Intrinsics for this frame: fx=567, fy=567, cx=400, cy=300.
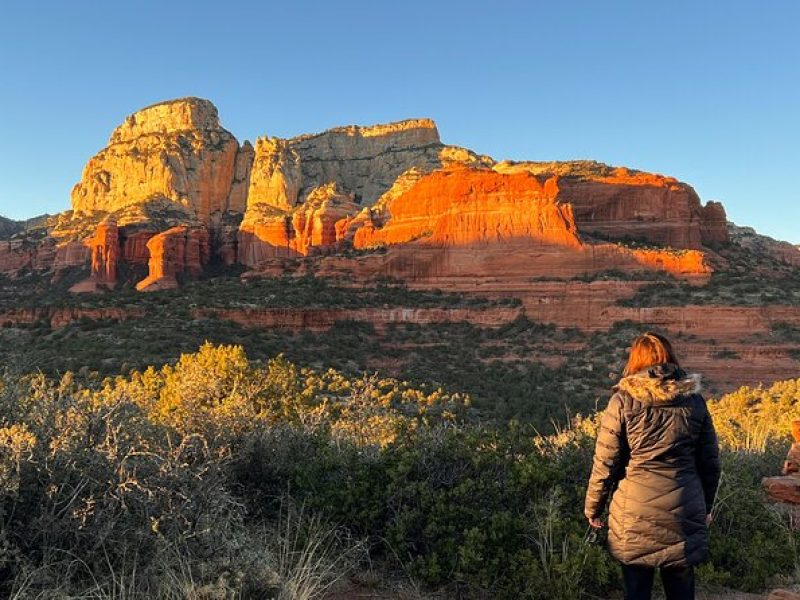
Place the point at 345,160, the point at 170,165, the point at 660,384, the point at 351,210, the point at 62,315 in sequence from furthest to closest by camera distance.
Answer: the point at 345,160 < the point at 170,165 < the point at 351,210 < the point at 62,315 < the point at 660,384

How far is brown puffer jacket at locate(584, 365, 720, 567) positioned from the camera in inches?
127

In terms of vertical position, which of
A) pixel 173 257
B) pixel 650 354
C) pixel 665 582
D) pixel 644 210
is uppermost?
pixel 644 210

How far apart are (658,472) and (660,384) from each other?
1.66 feet

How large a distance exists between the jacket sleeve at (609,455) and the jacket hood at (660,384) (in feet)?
0.39

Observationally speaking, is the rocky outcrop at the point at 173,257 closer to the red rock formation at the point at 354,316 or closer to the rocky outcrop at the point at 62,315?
the rocky outcrop at the point at 62,315

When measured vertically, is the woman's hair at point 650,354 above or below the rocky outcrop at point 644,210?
below

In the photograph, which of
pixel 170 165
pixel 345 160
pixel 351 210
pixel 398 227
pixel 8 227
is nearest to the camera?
pixel 398 227

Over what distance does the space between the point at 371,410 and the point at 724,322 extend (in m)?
30.4

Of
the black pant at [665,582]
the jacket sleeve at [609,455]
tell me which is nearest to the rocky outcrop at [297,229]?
the jacket sleeve at [609,455]

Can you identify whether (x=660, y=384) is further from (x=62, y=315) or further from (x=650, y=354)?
(x=62, y=315)

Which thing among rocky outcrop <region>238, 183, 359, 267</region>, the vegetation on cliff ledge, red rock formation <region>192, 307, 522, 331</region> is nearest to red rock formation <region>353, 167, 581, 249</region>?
red rock formation <region>192, 307, 522, 331</region>

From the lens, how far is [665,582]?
3367mm

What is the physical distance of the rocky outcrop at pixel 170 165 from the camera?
3529 inches

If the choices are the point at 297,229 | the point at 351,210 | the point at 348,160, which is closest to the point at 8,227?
the point at 348,160
